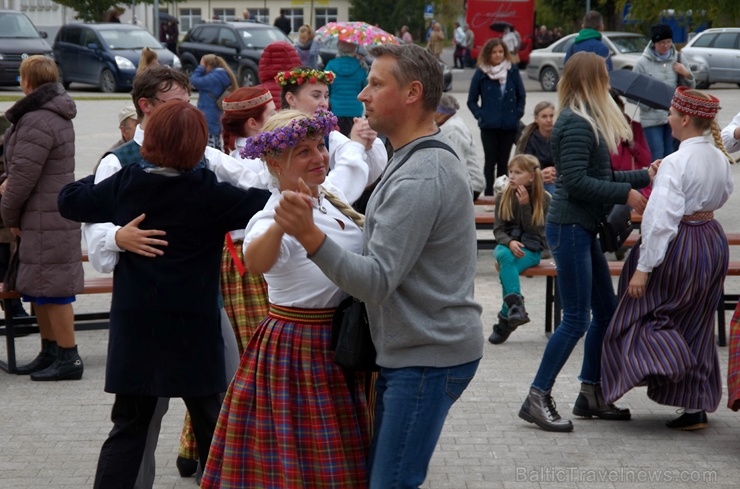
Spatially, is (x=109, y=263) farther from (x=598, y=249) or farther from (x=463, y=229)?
(x=598, y=249)

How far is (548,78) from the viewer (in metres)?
29.9

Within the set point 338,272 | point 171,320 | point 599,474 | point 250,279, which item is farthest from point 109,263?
point 599,474

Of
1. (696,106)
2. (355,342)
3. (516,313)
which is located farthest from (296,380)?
(516,313)

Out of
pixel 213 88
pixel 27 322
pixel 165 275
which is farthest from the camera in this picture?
pixel 213 88

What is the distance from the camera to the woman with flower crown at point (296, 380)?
3586mm

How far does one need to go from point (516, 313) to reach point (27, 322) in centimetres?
321

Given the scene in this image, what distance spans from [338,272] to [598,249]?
2791mm

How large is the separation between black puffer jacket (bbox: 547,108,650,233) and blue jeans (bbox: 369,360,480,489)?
228cm

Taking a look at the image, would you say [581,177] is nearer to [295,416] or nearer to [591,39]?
[295,416]

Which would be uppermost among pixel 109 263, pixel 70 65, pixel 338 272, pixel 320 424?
pixel 338 272

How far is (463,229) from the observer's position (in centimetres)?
343

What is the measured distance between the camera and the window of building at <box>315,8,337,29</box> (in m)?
72.3

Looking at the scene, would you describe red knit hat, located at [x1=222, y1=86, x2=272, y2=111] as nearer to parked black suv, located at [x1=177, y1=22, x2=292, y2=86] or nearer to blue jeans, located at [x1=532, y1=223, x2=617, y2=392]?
blue jeans, located at [x1=532, y1=223, x2=617, y2=392]

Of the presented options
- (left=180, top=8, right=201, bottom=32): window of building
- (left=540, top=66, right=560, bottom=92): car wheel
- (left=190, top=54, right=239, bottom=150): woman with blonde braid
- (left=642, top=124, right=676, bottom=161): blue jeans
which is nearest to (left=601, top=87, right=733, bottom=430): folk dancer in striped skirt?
(left=642, top=124, right=676, bottom=161): blue jeans
